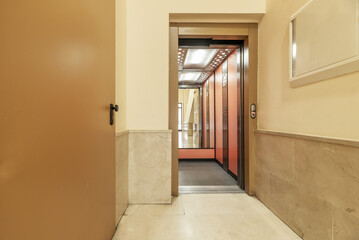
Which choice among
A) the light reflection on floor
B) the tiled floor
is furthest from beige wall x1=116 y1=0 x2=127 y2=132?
the light reflection on floor

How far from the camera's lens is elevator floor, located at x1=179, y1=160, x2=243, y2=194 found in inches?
93.5

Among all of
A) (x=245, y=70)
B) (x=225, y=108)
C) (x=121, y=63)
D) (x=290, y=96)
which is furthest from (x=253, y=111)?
(x=121, y=63)

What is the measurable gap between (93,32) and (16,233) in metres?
0.92

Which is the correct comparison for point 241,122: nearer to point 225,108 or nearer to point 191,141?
point 225,108

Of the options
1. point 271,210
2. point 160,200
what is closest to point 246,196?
point 271,210

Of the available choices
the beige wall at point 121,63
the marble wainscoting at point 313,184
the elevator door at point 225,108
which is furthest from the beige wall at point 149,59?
the elevator door at point 225,108

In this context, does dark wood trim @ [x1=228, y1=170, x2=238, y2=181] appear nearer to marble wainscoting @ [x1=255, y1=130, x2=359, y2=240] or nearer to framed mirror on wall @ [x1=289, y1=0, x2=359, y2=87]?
marble wainscoting @ [x1=255, y1=130, x2=359, y2=240]

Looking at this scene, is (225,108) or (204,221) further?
(225,108)

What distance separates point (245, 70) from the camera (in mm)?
2271

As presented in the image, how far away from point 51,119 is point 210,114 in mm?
3859

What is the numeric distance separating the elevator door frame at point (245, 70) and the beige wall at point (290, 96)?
9 centimetres

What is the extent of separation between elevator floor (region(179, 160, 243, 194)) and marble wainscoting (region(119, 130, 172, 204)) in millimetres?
442

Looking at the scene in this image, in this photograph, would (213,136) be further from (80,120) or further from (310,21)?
(80,120)

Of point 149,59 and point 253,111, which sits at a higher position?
point 149,59
